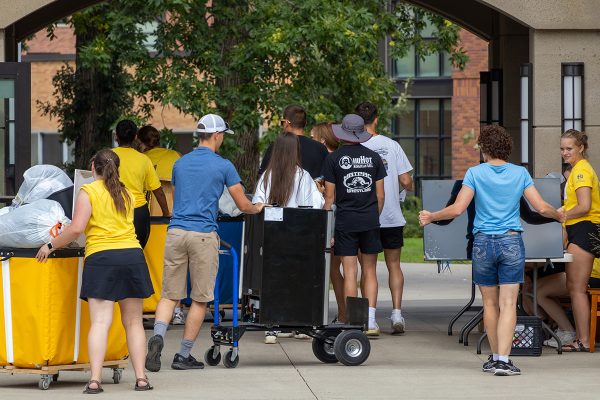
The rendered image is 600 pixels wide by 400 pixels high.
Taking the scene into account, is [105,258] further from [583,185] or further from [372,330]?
[583,185]

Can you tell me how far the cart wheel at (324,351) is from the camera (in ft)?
35.7

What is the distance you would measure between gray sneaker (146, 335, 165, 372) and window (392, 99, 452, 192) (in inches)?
1413

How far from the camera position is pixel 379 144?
12719mm

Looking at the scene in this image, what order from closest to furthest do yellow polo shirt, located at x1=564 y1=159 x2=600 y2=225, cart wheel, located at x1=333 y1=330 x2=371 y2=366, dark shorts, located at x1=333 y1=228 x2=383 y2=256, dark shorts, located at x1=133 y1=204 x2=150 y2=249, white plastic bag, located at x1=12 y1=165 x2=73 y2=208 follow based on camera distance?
1. white plastic bag, located at x1=12 y1=165 x2=73 y2=208
2. cart wheel, located at x1=333 y1=330 x2=371 y2=366
3. yellow polo shirt, located at x1=564 y1=159 x2=600 y2=225
4. dark shorts, located at x1=333 y1=228 x2=383 y2=256
5. dark shorts, located at x1=133 y1=204 x2=150 y2=249

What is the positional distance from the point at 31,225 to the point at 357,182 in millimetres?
3182

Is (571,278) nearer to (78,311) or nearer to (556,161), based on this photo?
(556,161)

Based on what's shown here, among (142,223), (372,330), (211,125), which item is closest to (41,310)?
(211,125)

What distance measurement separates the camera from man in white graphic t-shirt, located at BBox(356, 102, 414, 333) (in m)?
12.6

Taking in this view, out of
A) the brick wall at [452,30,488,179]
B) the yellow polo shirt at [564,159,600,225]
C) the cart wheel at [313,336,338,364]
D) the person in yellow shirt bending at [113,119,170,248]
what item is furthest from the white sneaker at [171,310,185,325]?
the brick wall at [452,30,488,179]

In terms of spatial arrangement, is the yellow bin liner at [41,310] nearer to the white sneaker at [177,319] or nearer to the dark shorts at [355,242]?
the dark shorts at [355,242]

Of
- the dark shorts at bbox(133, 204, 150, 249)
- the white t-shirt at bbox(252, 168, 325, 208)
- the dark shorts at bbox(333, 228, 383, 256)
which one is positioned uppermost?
the white t-shirt at bbox(252, 168, 325, 208)

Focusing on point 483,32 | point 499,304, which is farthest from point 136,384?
point 483,32

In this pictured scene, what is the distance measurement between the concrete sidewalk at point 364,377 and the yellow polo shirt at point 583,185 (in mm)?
1134

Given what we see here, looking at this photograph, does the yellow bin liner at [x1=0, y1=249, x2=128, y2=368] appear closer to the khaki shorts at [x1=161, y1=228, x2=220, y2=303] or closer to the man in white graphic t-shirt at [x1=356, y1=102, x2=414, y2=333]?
the khaki shorts at [x1=161, y1=228, x2=220, y2=303]
